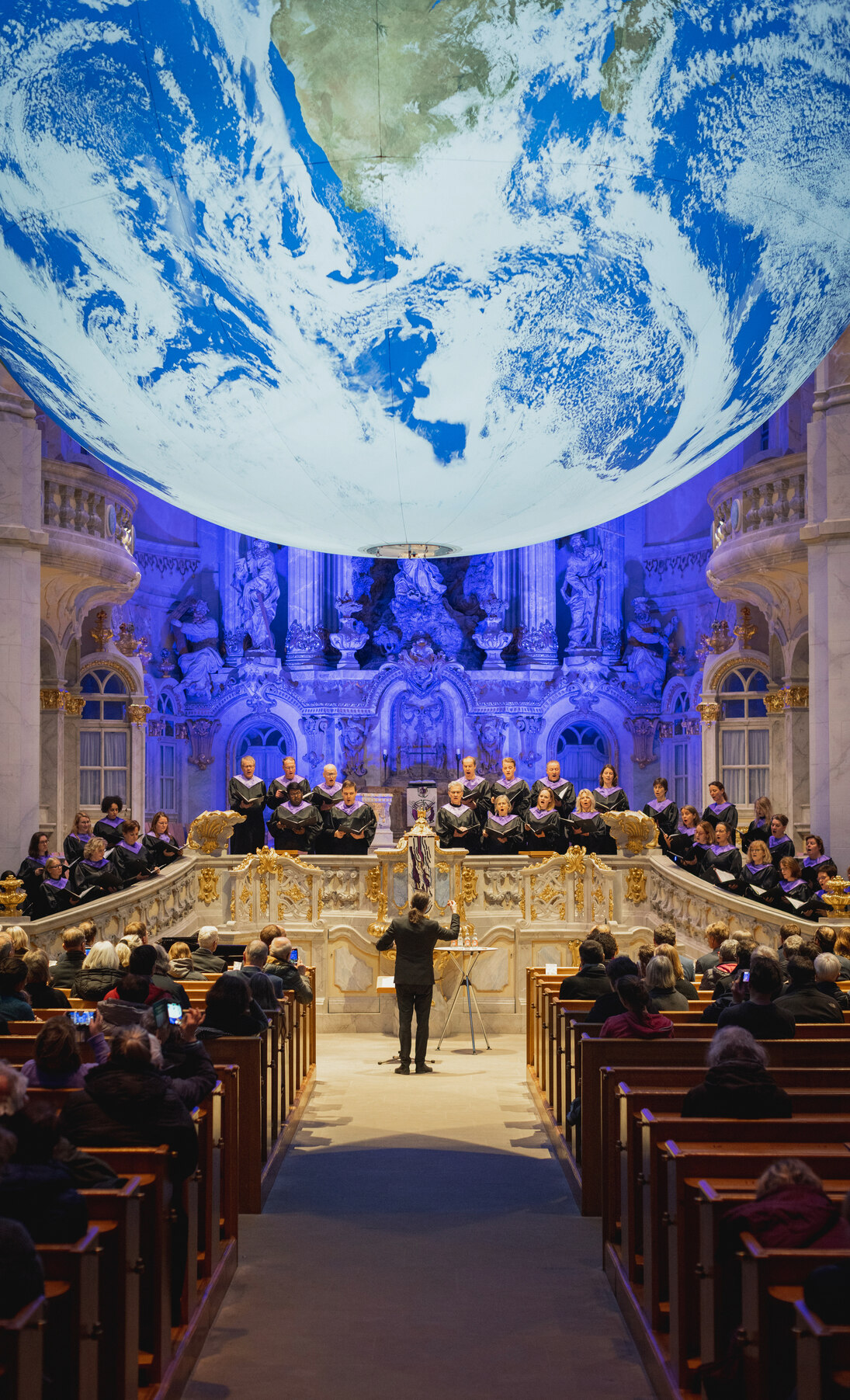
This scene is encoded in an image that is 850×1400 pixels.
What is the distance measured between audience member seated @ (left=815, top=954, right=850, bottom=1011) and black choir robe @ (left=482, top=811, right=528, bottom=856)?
6922 mm

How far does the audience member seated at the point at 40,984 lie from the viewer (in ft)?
25.6

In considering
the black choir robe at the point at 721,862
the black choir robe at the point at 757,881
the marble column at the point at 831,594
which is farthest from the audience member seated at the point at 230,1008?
the marble column at the point at 831,594

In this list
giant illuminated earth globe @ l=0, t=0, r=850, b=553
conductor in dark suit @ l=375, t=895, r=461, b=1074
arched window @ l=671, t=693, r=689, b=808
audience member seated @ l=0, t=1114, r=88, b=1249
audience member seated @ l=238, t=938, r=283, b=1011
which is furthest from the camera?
arched window @ l=671, t=693, r=689, b=808

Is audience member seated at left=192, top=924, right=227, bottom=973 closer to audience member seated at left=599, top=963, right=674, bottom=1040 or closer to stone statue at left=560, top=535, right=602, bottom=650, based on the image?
audience member seated at left=599, top=963, right=674, bottom=1040

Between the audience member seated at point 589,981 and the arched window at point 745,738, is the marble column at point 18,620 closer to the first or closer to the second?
the audience member seated at point 589,981

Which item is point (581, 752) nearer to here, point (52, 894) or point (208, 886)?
point (208, 886)

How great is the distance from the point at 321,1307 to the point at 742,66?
15.9ft

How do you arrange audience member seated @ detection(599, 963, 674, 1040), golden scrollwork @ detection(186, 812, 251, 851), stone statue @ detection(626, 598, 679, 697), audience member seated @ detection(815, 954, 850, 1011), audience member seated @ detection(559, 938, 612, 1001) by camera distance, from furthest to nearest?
stone statue @ detection(626, 598, 679, 697) → golden scrollwork @ detection(186, 812, 251, 851) → audience member seated @ detection(559, 938, 612, 1001) → audience member seated @ detection(815, 954, 850, 1011) → audience member seated @ detection(599, 963, 674, 1040)

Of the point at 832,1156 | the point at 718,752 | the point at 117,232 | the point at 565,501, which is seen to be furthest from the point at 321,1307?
the point at 718,752

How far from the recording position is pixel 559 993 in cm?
873

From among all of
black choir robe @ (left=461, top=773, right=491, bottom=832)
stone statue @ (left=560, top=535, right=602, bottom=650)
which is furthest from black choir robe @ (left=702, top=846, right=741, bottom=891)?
stone statue @ (left=560, top=535, right=602, bottom=650)

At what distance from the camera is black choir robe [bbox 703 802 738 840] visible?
1540cm

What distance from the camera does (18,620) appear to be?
1477 cm

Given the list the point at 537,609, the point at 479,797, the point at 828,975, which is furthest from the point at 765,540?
the point at 537,609
